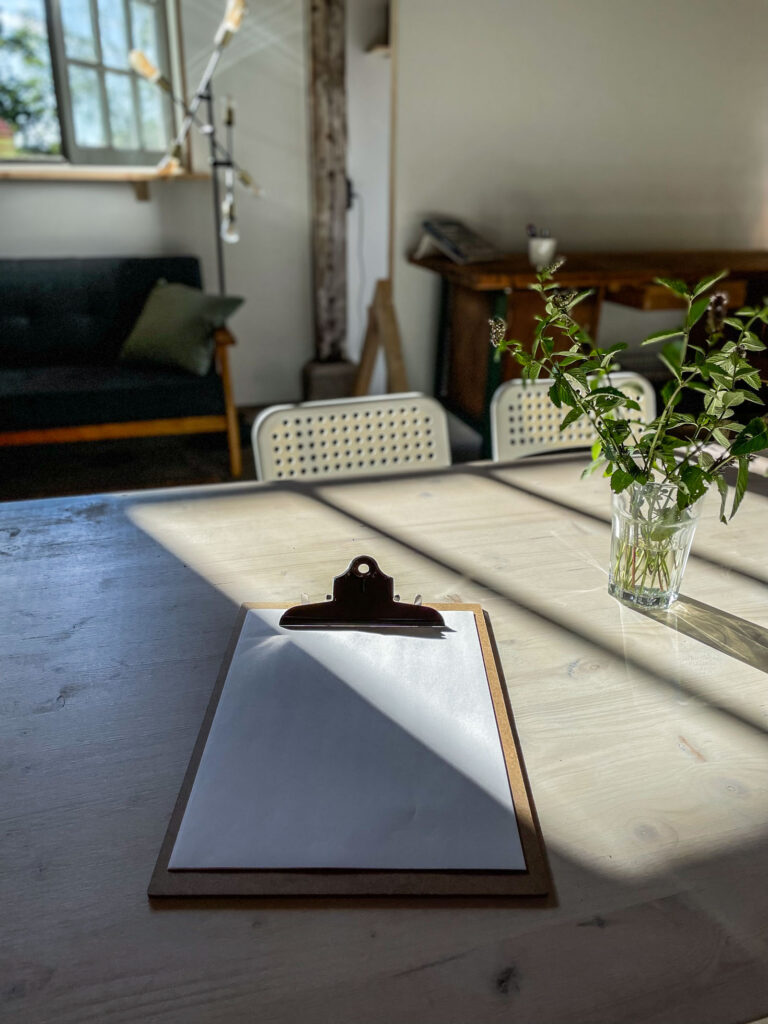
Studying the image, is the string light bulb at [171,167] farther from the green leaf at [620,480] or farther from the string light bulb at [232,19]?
the green leaf at [620,480]

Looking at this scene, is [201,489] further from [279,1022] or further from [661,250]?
[661,250]

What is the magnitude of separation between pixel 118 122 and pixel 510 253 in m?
1.82

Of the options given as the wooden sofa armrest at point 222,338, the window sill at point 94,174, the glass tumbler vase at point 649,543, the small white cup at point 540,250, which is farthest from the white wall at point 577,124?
the glass tumbler vase at point 649,543

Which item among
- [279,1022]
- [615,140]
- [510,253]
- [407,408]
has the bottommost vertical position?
[279,1022]

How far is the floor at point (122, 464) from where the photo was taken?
123 inches

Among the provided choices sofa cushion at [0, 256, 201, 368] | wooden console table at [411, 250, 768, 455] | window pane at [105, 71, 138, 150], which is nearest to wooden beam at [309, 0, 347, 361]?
wooden console table at [411, 250, 768, 455]

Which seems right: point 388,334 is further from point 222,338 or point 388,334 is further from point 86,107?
point 86,107

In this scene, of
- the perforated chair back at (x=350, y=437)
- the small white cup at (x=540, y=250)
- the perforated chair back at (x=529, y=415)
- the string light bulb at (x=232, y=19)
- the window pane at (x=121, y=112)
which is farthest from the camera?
the window pane at (x=121, y=112)

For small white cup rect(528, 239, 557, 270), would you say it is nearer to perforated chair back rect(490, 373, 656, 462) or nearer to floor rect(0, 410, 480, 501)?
floor rect(0, 410, 480, 501)

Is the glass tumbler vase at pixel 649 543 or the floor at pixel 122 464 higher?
the glass tumbler vase at pixel 649 543

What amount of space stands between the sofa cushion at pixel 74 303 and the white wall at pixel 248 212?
25 cm

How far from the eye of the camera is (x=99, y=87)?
3.37 m

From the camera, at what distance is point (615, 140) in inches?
142

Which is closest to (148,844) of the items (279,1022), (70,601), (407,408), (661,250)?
(279,1022)
